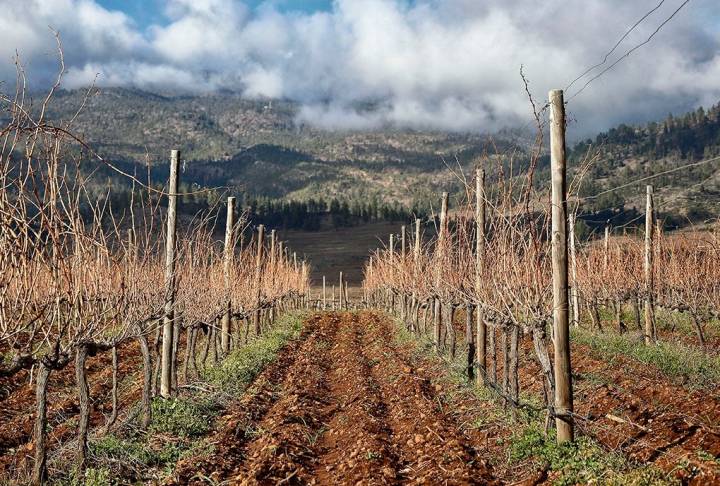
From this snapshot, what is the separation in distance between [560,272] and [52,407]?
9.05m

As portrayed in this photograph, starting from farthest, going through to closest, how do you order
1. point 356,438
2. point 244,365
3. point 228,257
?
point 228,257 → point 244,365 → point 356,438

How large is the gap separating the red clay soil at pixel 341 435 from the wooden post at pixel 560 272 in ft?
3.46

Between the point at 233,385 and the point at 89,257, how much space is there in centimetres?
720

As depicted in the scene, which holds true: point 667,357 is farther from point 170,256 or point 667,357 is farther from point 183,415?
point 170,256

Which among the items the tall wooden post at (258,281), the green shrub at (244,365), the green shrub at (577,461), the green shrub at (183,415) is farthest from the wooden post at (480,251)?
the tall wooden post at (258,281)

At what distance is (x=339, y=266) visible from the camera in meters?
84.6

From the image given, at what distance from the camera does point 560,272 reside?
7.46 metres

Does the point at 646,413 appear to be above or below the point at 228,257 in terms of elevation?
below

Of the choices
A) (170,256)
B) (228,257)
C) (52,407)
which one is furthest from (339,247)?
(170,256)

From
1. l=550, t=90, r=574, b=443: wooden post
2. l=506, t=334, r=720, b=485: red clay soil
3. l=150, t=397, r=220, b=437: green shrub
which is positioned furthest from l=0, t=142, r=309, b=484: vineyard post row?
l=506, t=334, r=720, b=485: red clay soil

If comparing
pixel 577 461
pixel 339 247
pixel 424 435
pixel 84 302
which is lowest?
pixel 424 435

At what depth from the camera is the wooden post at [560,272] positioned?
7258 millimetres

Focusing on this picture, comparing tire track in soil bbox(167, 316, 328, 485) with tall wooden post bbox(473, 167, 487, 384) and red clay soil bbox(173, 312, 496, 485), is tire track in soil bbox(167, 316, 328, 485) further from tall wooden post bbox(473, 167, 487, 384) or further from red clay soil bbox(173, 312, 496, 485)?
tall wooden post bbox(473, 167, 487, 384)

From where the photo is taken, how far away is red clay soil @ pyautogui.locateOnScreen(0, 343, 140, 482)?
8367 millimetres
